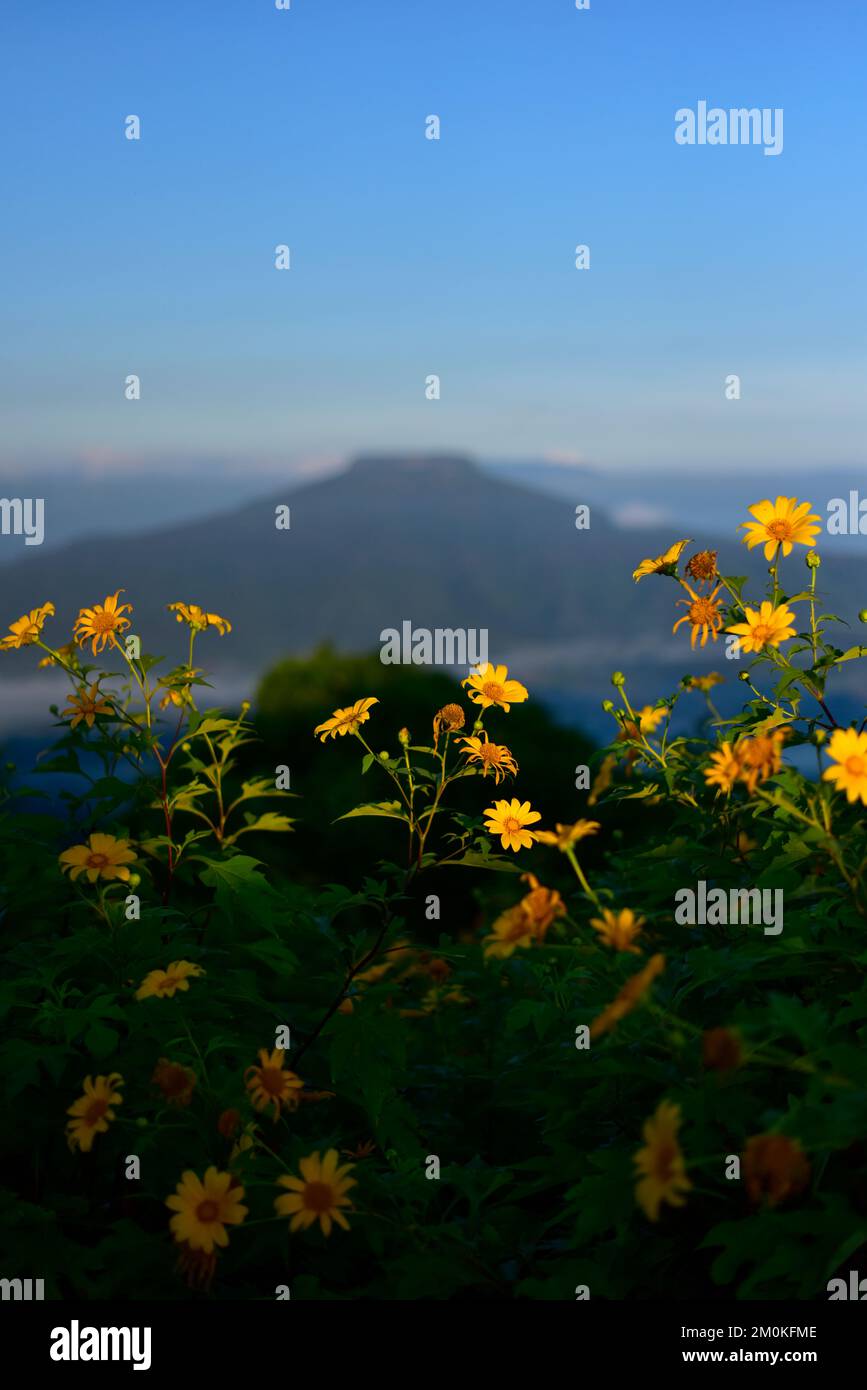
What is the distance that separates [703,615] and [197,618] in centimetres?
132

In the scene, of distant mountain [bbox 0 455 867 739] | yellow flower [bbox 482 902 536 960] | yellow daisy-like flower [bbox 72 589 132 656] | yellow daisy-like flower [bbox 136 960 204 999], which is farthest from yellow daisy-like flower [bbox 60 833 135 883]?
distant mountain [bbox 0 455 867 739]

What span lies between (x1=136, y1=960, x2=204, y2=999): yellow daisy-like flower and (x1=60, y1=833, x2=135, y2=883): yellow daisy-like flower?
0.27 m

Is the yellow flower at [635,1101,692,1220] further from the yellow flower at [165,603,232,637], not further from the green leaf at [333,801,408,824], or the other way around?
the yellow flower at [165,603,232,637]

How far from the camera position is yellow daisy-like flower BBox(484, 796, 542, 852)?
2.81 meters

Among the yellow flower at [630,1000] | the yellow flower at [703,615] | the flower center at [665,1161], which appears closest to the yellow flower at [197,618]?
the yellow flower at [703,615]

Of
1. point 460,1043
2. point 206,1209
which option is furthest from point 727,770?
point 460,1043

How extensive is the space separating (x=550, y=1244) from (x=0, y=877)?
5.74 feet

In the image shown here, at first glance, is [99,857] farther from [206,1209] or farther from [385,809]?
[206,1209]

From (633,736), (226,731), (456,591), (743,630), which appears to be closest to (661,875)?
(633,736)

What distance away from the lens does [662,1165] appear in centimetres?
172

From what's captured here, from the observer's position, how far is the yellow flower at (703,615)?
10.2 ft

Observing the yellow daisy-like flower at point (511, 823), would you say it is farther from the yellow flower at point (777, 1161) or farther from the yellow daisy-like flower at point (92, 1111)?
the yellow flower at point (777, 1161)

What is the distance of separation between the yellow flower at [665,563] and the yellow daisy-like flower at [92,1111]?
5.66ft
